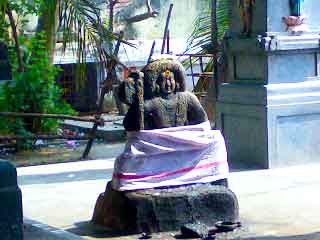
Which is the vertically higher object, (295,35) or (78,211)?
(295,35)

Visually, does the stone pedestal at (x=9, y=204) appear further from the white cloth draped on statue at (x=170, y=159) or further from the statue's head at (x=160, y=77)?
the statue's head at (x=160, y=77)

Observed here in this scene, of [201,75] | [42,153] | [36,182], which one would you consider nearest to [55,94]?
[42,153]

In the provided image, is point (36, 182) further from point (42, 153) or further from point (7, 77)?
point (7, 77)

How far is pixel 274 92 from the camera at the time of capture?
11.9 m

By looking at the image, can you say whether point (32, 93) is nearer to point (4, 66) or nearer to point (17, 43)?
point (17, 43)

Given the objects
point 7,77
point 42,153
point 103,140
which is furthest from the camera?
point 103,140

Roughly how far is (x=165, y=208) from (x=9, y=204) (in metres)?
2.84

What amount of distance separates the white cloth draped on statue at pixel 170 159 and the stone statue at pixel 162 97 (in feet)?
0.43

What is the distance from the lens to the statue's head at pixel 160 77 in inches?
353

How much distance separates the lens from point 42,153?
14.6 m

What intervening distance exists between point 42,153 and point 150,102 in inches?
236

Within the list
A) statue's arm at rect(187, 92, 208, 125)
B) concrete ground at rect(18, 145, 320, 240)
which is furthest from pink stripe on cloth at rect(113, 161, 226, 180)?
concrete ground at rect(18, 145, 320, 240)

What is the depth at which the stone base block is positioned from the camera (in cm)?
848

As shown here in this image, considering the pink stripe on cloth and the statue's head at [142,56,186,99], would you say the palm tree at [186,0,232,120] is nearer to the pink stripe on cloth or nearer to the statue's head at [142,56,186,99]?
the statue's head at [142,56,186,99]
